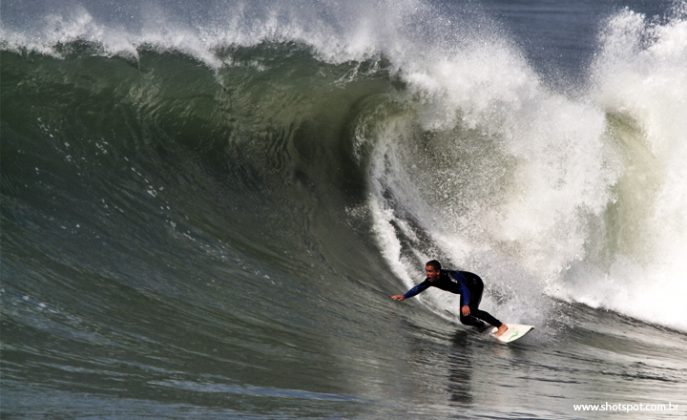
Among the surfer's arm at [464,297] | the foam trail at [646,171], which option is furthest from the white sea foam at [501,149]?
the surfer's arm at [464,297]

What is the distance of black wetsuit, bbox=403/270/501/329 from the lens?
8.81 metres

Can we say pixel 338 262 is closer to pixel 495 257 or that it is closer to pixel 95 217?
pixel 495 257

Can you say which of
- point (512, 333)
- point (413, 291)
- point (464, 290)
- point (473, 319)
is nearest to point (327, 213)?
point (413, 291)

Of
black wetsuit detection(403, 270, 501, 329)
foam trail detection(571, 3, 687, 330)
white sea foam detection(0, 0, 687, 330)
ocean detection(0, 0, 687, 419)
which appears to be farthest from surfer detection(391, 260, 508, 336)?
foam trail detection(571, 3, 687, 330)

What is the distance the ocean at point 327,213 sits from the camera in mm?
6824

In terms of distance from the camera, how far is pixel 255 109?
12.2 meters

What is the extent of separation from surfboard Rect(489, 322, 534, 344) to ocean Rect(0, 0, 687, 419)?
0.13m

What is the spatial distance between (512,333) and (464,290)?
1.96 feet

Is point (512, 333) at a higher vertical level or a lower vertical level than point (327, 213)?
lower

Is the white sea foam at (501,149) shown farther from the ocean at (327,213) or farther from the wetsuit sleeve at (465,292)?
the wetsuit sleeve at (465,292)

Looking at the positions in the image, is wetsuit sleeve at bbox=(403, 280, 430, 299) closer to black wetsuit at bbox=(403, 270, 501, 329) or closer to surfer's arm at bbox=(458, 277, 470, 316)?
black wetsuit at bbox=(403, 270, 501, 329)

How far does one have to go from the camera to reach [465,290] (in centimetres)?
888

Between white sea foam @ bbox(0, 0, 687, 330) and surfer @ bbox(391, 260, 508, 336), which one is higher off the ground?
white sea foam @ bbox(0, 0, 687, 330)

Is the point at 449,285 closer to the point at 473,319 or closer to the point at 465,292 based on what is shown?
the point at 465,292
